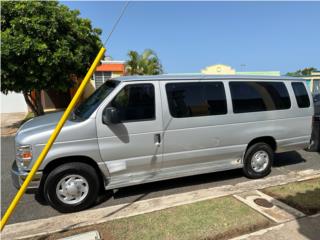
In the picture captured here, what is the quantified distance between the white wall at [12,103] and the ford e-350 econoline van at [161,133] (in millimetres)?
18362

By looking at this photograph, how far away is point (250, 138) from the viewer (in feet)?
16.2

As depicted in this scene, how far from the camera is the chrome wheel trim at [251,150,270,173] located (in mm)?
5086

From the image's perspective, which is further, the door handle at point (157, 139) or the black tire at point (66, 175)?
the door handle at point (157, 139)

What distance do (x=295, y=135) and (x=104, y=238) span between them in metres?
4.38

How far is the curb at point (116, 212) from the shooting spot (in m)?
3.37

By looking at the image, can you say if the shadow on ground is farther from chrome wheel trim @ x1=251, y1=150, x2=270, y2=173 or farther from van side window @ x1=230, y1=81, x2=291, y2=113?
van side window @ x1=230, y1=81, x2=291, y2=113

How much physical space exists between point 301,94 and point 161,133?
10.9ft

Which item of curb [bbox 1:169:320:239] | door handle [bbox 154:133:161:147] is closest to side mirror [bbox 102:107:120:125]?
door handle [bbox 154:133:161:147]

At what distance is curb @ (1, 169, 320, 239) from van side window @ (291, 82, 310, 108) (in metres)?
1.61

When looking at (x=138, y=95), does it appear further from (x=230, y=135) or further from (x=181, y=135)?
(x=230, y=135)

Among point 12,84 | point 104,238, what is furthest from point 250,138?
point 12,84

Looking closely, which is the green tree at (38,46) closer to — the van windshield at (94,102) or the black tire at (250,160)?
the van windshield at (94,102)

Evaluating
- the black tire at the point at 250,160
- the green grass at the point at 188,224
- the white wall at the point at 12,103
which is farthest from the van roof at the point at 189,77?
the white wall at the point at 12,103

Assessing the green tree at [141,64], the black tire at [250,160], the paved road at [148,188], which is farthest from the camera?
the green tree at [141,64]
